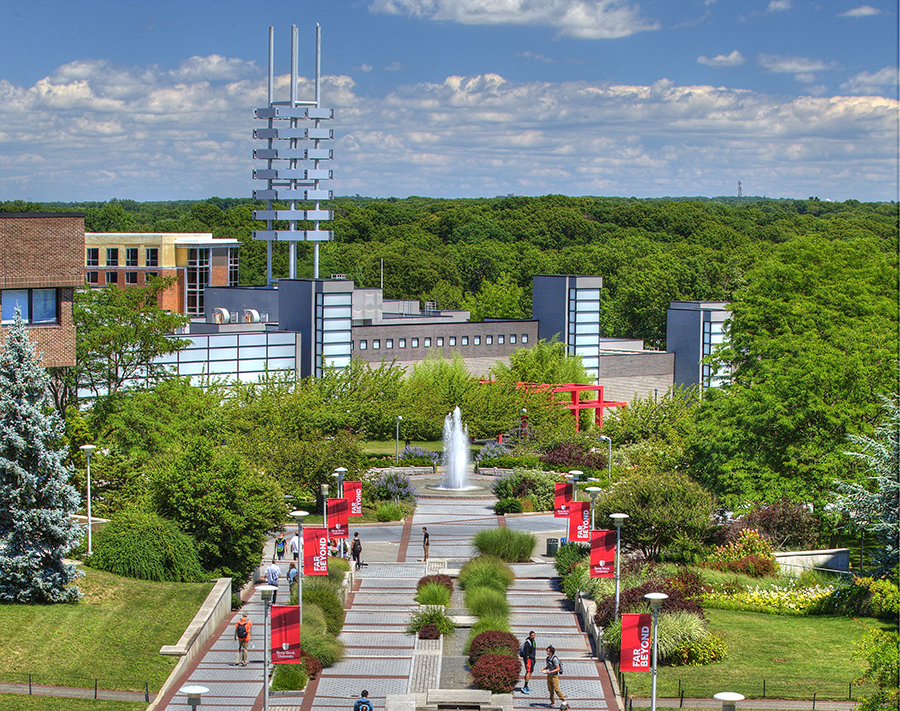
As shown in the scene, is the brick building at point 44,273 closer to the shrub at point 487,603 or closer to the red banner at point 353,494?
the red banner at point 353,494

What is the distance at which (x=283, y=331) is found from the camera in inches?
2650

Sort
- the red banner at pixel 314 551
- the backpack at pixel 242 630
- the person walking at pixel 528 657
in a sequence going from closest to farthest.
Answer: the person walking at pixel 528 657 → the backpack at pixel 242 630 → the red banner at pixel 314 551

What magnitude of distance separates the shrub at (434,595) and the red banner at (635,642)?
35.9ft

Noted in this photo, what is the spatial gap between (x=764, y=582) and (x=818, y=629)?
4.70 meters

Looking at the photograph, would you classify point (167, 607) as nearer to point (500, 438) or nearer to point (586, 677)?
point (586, 677)

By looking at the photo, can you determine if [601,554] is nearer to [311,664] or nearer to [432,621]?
[432,621]

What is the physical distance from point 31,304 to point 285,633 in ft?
49.7

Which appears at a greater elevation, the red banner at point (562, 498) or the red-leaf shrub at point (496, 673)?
the red banner at point (562, 498)

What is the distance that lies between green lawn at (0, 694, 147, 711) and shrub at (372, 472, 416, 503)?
2690cm

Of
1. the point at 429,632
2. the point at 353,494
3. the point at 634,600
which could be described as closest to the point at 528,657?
the point at 429,632

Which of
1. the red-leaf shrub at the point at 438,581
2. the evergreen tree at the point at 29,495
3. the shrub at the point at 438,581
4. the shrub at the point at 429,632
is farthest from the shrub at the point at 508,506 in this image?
the evergreen tree at the point at 29,495

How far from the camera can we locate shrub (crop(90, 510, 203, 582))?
3123cm

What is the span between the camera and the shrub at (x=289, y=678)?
2539cm

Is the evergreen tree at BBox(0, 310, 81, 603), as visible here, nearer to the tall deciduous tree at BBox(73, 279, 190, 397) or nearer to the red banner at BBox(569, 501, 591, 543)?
the red banner at BBox(569, 501, 591, 543)
